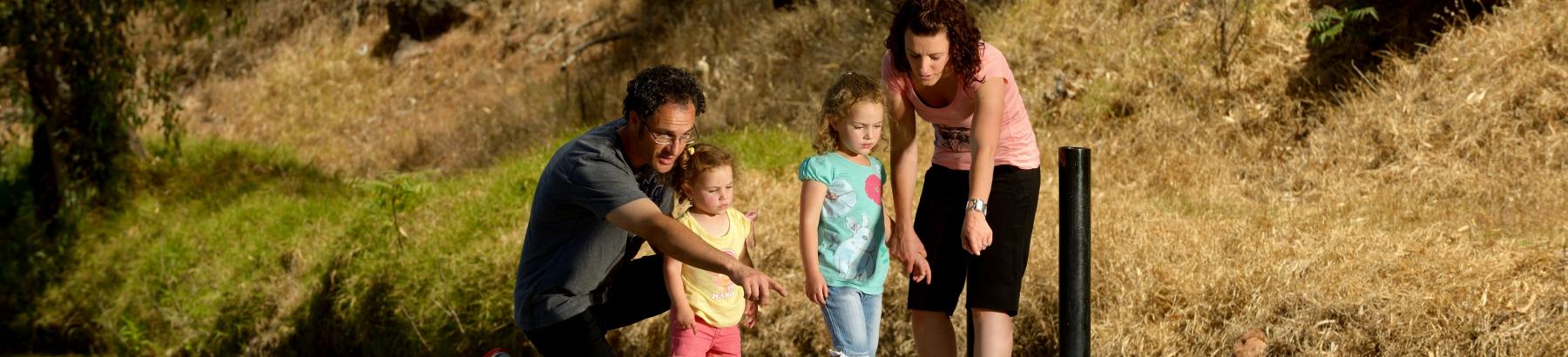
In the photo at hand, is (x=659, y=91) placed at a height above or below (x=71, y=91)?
above

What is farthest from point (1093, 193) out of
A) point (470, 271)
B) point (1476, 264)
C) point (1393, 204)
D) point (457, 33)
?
point (457, 33)

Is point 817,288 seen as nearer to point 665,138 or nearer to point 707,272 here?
point 707,272

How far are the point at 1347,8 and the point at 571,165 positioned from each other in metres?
5.82

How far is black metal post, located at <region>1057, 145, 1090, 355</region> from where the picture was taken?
4.47 meters

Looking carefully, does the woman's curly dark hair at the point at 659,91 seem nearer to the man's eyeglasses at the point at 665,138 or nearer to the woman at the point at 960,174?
the man's eyeglasses at the point at 665,138

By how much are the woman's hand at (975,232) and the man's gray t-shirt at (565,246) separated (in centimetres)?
99

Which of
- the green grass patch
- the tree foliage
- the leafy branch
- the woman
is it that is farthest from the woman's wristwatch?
the tree foliage

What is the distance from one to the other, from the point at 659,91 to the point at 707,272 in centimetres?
71

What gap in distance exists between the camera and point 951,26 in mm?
4461

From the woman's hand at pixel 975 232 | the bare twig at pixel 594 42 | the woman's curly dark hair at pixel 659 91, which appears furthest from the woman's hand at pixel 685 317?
the bare twig at pixel 594 42

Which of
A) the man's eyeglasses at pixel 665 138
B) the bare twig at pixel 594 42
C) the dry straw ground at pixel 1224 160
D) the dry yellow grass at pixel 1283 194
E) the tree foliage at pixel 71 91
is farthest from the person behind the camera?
the bare twig at pixel 594 42

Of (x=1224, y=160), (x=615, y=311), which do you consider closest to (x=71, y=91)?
(x=615, y=311)

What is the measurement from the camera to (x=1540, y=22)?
8.23 metres

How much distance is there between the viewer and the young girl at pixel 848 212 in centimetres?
461
